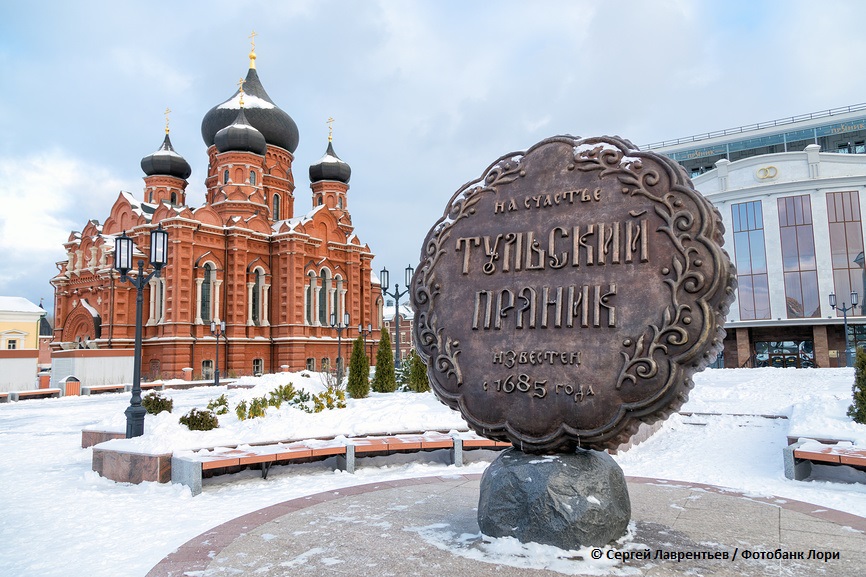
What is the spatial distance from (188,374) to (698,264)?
98.3 feet

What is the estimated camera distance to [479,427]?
5285mm

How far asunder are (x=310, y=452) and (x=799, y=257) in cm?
3389

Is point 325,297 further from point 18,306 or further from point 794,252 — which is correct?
point 794,252

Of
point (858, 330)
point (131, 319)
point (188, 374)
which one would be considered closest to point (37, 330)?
point (131, 319)

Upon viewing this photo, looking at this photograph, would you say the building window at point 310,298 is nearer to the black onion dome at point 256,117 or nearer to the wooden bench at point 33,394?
the black onion dome at point 256,117

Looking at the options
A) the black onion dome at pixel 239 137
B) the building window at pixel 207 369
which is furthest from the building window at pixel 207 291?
the black onion dome at pixel 239 137

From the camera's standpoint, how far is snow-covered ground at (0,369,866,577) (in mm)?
5461

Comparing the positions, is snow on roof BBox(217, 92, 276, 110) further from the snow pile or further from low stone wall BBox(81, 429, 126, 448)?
low stone wall BBox(81, 429, 126, 448)

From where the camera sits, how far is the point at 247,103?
132 feet

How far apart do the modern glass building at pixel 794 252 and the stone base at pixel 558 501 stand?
32.0 m

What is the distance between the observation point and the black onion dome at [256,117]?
39.9 m

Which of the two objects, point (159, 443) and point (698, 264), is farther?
point (159, 443)

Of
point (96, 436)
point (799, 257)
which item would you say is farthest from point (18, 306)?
point (799, 257)

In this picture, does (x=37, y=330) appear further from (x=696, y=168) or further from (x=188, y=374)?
(x=696, y=168)
